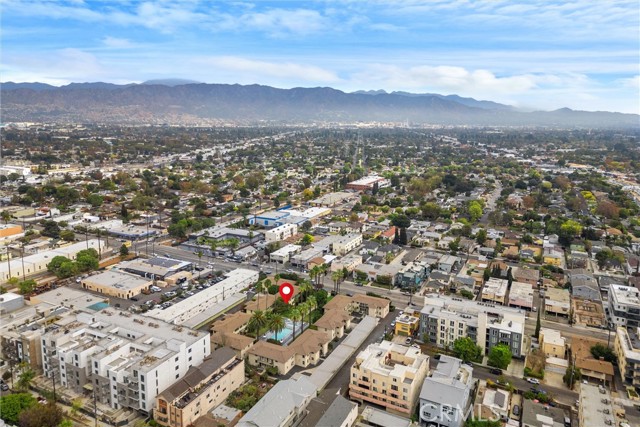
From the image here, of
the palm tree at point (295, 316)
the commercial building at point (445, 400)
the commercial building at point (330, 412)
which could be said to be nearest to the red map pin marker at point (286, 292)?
the palm tree at point (295, 316)

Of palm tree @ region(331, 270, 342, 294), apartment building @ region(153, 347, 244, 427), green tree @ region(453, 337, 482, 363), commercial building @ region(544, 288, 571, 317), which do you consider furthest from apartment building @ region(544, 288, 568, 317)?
apartment building @ region(153, 347, 244, 427)

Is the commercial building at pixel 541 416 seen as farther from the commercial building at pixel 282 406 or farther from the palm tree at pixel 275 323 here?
the palm tree at pixel 275 323

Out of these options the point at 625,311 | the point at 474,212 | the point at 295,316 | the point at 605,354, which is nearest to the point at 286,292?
the point at 295,316

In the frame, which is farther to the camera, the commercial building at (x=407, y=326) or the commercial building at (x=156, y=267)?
the commercial building at (x=156, y=267)

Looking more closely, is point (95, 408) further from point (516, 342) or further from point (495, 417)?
point (516, 342)

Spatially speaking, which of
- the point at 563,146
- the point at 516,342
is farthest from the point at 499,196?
the point at 563,146

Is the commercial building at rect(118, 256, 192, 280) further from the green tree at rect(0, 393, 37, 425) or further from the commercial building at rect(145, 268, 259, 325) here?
the green tree at rect(0, 393, 37, 425)
